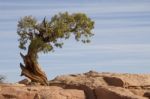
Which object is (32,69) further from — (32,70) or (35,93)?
(35,93)

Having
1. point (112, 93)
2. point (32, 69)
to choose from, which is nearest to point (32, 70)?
point (32, 69)

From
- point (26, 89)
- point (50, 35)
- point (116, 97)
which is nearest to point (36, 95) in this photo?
point (26, 89)

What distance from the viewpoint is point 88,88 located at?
107 feet

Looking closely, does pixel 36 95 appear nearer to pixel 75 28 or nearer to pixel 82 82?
pixel 82 82

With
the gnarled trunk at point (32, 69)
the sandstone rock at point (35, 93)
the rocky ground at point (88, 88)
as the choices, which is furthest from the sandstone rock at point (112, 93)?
the gnarled trunk at point (32, 69)

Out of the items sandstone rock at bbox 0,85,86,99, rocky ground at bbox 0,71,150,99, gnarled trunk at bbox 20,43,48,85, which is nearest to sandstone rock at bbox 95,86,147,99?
rocky ground at bbox 0,71,150,99

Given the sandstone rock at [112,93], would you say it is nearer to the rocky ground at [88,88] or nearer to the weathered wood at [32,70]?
the rocky ground at [88,88]

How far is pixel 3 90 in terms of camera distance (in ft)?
98.9

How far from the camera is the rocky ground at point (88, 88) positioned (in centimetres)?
2967

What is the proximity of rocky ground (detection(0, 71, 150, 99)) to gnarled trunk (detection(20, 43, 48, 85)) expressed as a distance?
8.97 ft

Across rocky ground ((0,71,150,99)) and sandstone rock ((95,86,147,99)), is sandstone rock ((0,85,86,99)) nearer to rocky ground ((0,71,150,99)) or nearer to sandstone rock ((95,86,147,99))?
rocky ground ((0,71,150,99))

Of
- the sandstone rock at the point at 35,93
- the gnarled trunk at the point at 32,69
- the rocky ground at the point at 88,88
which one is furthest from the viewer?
the gnarled trunk at the point at 32,69

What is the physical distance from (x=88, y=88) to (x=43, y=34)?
8.88m

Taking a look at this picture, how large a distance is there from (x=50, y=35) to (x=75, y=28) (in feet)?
8.48
